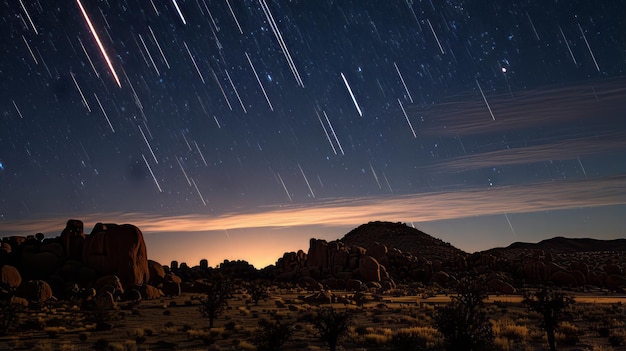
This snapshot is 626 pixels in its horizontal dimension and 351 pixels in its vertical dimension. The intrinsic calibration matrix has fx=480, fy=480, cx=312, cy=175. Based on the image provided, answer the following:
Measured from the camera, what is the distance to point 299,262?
84.9m

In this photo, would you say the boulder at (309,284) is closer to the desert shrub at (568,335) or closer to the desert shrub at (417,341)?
the desert shrub at (568,335)

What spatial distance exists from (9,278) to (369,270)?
1752 inches

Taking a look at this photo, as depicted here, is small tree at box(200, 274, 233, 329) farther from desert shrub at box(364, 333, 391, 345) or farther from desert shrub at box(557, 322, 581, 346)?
desert shrub at box(557, 322, 581, 346)

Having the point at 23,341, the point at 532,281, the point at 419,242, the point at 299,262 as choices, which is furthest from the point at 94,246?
the point at 419,242

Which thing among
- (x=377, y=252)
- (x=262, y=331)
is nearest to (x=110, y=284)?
(x=262, y=331)

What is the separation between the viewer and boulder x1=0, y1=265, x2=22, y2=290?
44219 mm

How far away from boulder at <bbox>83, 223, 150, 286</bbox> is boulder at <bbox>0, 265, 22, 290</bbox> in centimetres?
732

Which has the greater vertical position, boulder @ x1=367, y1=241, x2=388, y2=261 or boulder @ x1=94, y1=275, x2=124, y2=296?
boulder @ x1=367, y1=241, x2=388, y2=261

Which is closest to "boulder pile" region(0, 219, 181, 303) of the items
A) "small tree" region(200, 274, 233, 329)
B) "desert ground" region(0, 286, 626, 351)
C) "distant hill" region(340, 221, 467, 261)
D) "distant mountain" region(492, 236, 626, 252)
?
"desert ground" region(0, 286, 626, 351)

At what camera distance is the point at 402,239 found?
133 metres

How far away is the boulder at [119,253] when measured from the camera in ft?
169

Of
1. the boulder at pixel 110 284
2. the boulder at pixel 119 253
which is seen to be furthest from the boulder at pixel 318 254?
the boulder at pixel 110 284

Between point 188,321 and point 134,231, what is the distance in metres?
26.9

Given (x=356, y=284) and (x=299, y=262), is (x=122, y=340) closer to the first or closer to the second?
(x=356, y=284)
